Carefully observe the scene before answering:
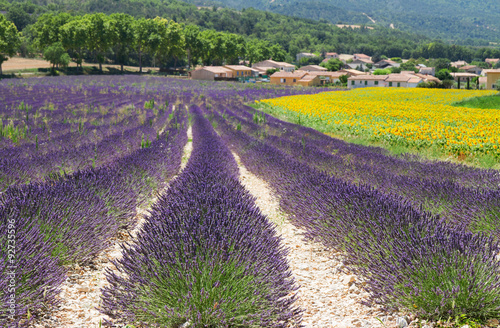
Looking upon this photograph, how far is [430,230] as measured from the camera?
127 inches

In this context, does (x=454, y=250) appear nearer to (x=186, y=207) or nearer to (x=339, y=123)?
(x=186, y=207)

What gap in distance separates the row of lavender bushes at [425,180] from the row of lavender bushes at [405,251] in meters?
0.52

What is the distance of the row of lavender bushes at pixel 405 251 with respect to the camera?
2.53 metres

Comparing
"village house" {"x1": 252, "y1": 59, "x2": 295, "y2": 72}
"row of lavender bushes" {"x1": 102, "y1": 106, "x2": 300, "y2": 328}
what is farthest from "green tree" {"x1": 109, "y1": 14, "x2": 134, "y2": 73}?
"row of lavender bushes" {"x1": 102, "y1": 106, "x2": 300, "y2": 328}

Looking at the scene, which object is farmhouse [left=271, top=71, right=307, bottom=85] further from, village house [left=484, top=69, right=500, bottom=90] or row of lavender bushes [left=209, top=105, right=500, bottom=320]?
row of lavender bushes [left=209, top=105, right=500, bottom=320]

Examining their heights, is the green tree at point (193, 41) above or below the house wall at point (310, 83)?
above

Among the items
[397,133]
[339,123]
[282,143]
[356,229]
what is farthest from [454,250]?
[339,123]

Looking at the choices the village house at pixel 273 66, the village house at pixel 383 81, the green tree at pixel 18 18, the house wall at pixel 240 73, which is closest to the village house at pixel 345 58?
the village house at pixel 273 66

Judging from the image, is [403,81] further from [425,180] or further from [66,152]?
[66,152]

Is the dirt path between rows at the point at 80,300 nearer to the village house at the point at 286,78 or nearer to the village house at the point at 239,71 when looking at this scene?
the village house at the point at 286,78

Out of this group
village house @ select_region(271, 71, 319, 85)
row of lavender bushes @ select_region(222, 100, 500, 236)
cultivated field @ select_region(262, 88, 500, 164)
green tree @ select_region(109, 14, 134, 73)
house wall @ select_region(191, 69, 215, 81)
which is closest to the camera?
row of lavender bushes @ select_region(222, 100, 500, 236)

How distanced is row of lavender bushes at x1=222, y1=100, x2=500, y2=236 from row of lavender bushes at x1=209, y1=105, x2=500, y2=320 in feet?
1.72

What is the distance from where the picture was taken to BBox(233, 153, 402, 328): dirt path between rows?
2.81 meters

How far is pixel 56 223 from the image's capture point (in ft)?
10.9
